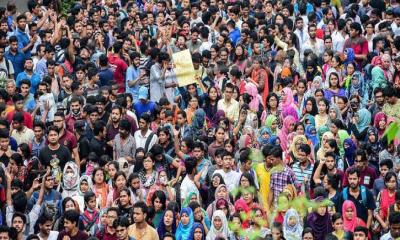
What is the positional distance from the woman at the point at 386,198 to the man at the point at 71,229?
364 cm

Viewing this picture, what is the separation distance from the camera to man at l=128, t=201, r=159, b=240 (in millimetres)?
17031

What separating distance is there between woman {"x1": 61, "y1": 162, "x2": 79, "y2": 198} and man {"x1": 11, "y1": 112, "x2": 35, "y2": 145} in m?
1.40

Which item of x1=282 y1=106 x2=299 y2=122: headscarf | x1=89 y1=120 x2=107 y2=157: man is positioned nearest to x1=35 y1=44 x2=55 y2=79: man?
x1=89 y1=120 x2=107 y2=157: man

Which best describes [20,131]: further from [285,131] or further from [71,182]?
[285,131]

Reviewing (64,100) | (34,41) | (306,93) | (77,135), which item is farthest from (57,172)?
(34,41)

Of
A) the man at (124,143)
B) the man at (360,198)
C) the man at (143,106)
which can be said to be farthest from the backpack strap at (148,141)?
the man at (360,198)

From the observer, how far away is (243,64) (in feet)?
76.1

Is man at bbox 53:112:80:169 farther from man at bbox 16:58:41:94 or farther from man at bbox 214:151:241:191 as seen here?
man at bbox 16:58:41:94

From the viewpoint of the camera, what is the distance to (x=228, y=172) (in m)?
18.6

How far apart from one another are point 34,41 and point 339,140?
23.2 ft

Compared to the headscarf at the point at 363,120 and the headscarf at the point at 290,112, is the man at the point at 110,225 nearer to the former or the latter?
the headscarf at the point at 290,112

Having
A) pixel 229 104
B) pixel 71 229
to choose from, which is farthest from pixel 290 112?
pixel 71 229

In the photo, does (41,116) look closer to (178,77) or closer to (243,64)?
(178,77)

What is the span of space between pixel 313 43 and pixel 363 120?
4.16 meters
